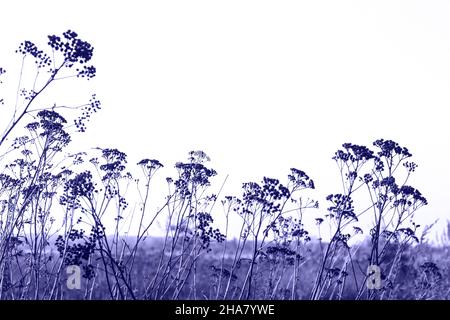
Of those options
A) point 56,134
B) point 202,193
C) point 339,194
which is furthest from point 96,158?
point 339,194

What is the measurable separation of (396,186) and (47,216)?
26.8 feet

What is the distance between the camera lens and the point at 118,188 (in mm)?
10359

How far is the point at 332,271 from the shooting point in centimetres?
1180

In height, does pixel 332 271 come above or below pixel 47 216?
below
